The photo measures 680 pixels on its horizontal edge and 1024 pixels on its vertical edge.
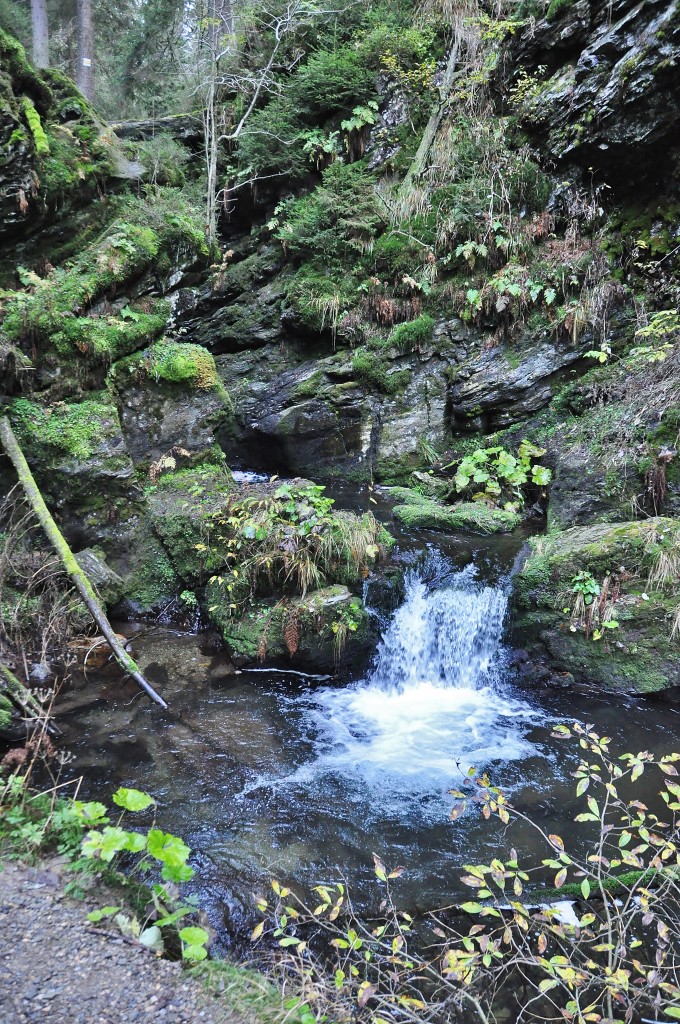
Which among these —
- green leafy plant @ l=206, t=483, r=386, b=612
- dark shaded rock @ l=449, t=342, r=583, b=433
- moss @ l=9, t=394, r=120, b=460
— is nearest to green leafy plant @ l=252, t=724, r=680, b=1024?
green leafy plant @ l=206, t=483, r=386, b=612

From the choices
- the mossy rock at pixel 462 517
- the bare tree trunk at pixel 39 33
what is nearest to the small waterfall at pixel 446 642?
the mossy rock at pixel 462 517

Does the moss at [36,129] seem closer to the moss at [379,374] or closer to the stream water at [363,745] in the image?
the moss at [379,374]

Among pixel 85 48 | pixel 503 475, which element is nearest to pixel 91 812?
pixel 503 475

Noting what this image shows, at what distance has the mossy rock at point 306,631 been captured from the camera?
6039 mm

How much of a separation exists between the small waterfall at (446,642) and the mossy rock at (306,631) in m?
0.41

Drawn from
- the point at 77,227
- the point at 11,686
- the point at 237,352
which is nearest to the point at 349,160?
the point at 237,352

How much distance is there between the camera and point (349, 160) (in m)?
12.3

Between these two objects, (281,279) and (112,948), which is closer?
(112,948)

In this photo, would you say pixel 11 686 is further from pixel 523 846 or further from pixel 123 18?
pixel 123 18

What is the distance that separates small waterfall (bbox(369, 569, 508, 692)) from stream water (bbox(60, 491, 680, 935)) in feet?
0.05

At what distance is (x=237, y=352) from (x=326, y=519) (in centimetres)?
662

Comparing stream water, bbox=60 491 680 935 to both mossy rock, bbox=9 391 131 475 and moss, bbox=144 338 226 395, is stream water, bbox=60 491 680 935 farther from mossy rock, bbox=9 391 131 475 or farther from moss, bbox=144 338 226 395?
moss, bbox=144 338 226 395

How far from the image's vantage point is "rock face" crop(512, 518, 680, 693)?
5773 millimetres

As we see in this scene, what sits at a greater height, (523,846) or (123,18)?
(123,18)
